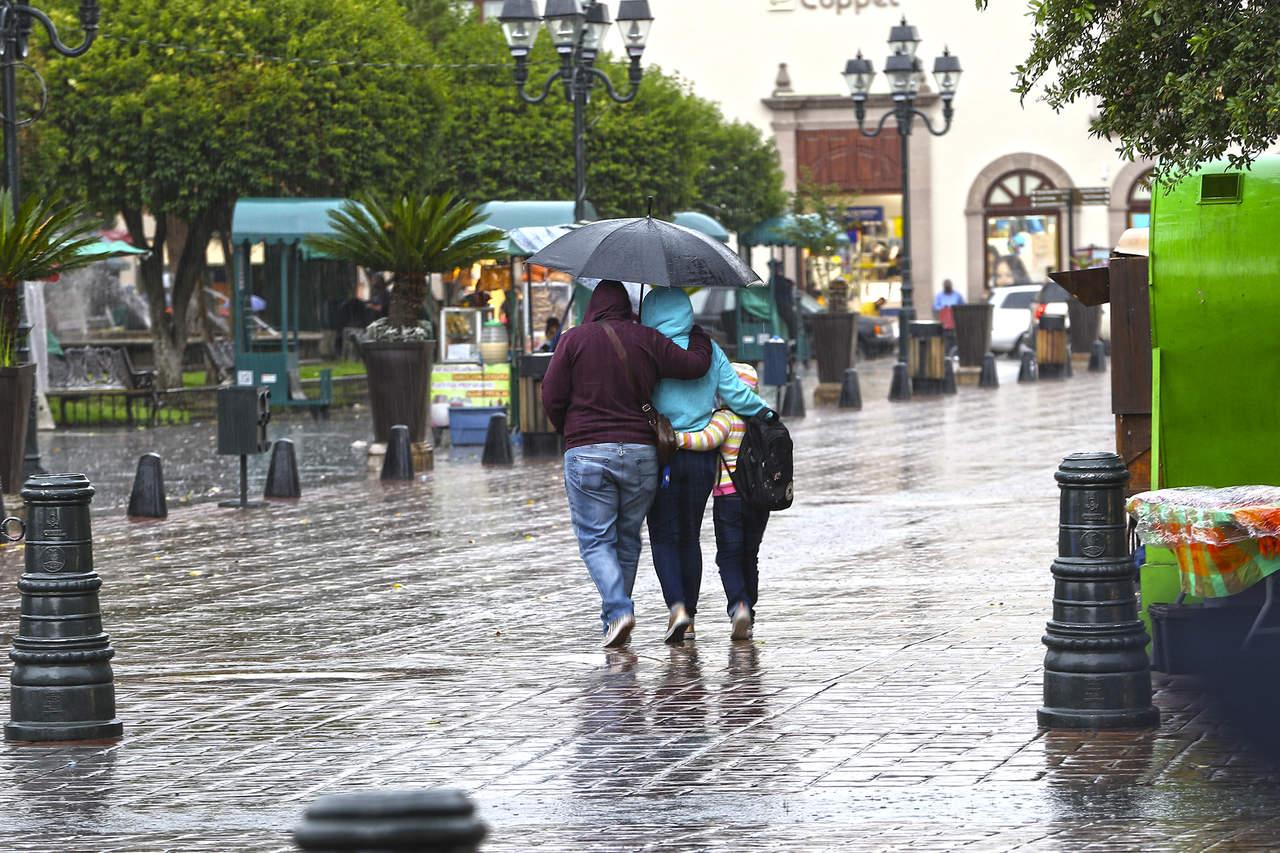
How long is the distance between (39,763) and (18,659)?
0.62 metres

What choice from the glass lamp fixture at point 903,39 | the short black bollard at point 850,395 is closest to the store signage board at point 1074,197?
the glass lamp fixture at point 903,39

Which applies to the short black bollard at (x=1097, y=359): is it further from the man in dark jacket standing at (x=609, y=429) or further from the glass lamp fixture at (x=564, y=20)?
the man in dark jacket standing at (x=609, y=429)

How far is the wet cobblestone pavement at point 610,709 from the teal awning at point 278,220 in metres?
13.4

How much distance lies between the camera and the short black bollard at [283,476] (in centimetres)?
1702

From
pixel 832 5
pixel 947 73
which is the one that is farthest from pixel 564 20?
pixel 832 5

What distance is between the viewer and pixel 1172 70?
8.50m

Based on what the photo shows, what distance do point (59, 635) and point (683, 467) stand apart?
9.38ft

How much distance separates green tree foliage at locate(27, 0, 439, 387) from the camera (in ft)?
100

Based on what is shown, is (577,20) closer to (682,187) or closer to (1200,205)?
(1200,205)

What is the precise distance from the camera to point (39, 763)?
730 cm

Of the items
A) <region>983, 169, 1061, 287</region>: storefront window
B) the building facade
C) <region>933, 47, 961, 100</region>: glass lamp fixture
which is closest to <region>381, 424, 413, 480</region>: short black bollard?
<region>933, 47, 961, 100</region>: glass lamp fixture

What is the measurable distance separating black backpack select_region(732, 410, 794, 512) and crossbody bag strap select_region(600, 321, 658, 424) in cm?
43

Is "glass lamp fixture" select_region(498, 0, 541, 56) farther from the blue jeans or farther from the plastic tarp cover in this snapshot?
the plastic tarp cover

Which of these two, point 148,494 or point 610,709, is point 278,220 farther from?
point 610,709
